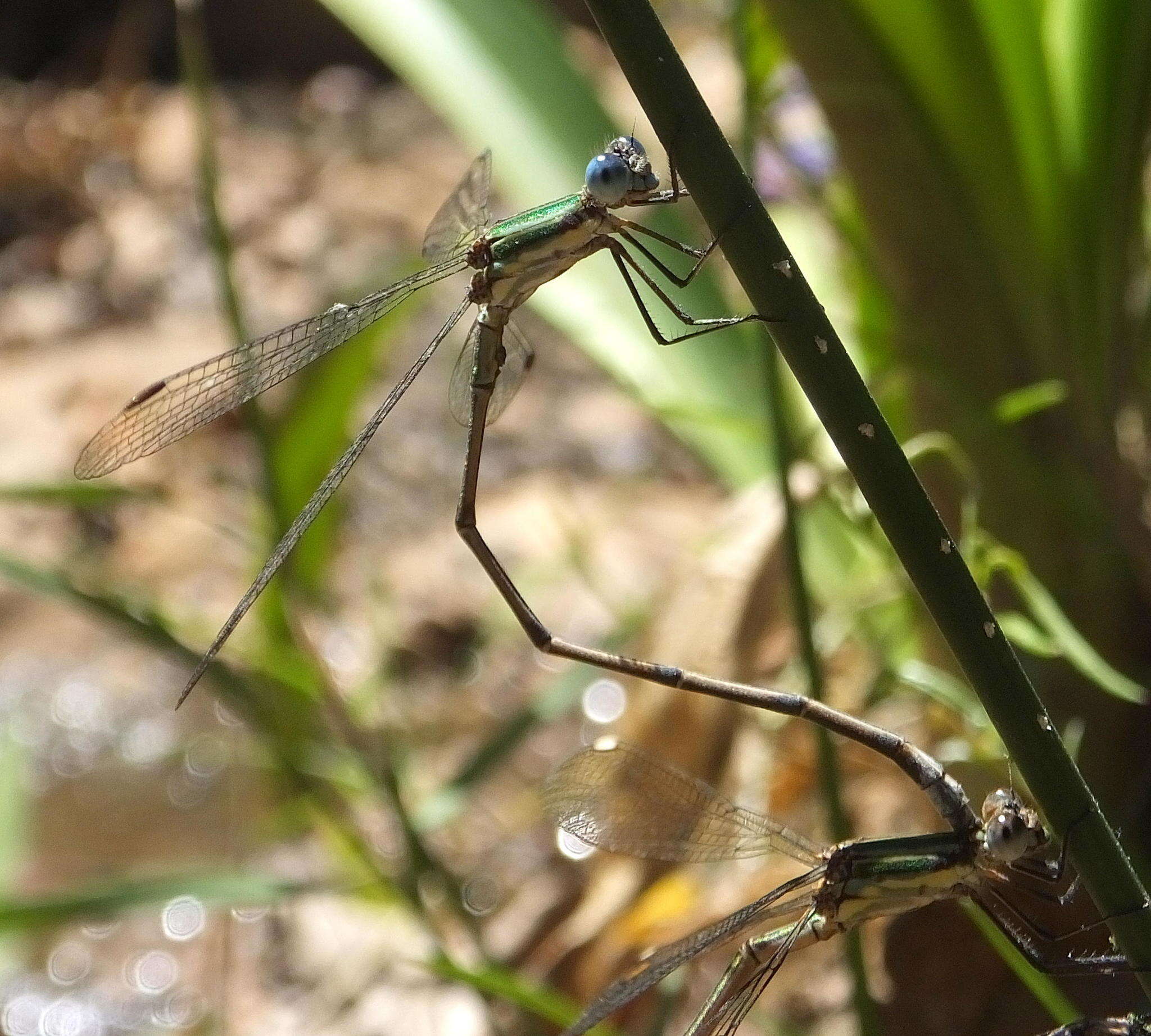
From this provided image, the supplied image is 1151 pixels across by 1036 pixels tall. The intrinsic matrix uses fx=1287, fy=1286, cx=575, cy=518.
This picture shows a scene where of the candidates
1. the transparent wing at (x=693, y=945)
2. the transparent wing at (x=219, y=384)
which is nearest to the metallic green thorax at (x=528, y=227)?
the transparent wing at (x=219, y=384)

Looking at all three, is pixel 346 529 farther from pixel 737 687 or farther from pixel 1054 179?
pixel 737 687

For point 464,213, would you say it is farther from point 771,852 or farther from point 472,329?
point 771,852

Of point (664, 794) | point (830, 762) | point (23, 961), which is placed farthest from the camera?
point (23, 961)

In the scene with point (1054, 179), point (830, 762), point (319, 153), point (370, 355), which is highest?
point (319, 153)

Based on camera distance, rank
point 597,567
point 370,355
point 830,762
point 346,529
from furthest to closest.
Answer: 1. point 346,529
2. point 597,567
3. point 370,355
4. point 830,762

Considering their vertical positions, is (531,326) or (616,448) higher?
(531,326)

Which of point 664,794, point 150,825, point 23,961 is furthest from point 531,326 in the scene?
point 664,794

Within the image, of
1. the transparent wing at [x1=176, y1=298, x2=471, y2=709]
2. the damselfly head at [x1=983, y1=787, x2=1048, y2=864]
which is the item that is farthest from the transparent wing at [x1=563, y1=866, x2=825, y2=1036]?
the transparent wing at [x1=176, y1=298, x2=471, y2=709]

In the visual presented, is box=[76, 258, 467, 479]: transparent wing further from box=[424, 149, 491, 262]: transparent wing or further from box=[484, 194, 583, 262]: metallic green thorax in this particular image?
box=[484, 194, 583, 262]: metallic green thorax
